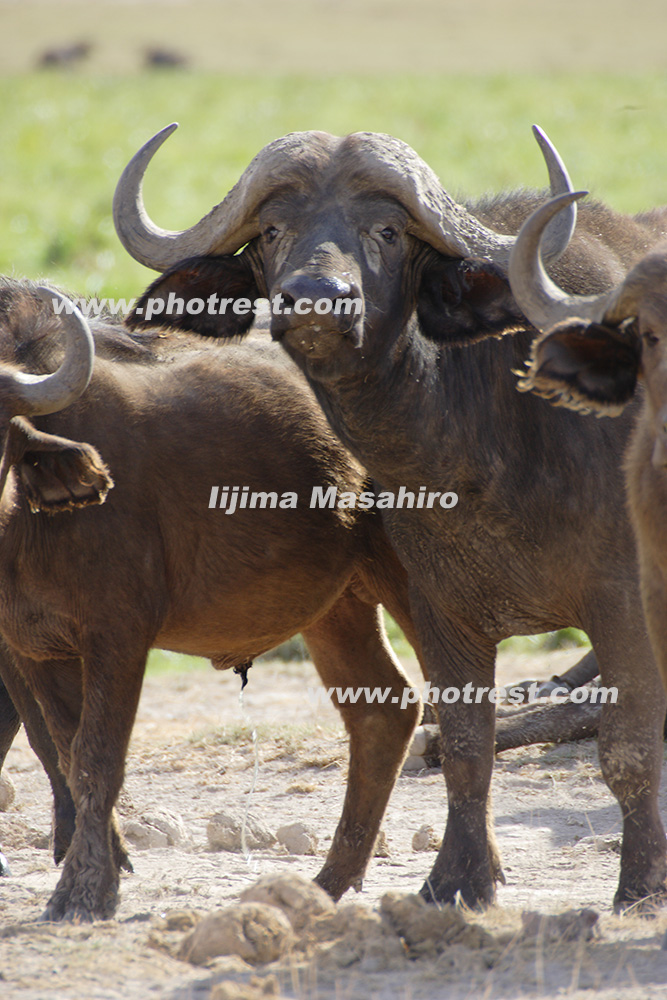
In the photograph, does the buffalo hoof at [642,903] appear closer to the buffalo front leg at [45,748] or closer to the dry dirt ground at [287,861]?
the dry dirt ground at [287,861]

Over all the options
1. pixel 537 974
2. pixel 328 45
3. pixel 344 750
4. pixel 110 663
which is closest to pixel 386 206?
pixel 110 663

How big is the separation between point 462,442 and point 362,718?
5.91 ft

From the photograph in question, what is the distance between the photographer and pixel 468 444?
5258 millimetres

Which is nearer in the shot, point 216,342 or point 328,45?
point 216,342

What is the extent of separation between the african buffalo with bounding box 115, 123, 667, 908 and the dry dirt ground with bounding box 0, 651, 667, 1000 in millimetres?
705

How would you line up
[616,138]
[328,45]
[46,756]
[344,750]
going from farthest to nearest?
[328,45]
[616,138]
[344,750]
[46,756]

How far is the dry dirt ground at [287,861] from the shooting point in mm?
3998

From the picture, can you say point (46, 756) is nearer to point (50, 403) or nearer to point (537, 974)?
point (50, 403)

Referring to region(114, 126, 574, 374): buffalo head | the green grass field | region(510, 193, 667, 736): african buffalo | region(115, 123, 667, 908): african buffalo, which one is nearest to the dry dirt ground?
region(115, 123, 667, 908): african buffalo

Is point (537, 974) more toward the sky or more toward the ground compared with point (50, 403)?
more toward the ground

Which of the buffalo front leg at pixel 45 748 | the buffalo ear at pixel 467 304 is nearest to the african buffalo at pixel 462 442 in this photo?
the buffalo ear at pixel 467 304

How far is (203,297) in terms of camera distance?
5770mm

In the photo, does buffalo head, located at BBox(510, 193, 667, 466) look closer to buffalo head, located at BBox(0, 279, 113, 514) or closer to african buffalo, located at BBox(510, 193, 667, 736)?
african buffalo, located at BBox(510, 193, 667, 736)

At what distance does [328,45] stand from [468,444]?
6077 cm
